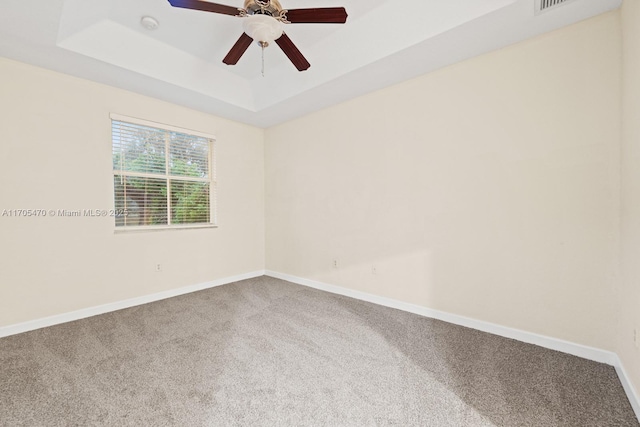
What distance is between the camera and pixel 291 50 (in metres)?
2.22

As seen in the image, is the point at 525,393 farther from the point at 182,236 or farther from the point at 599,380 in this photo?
the point at 182,236

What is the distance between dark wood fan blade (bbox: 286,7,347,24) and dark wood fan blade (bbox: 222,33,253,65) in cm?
42

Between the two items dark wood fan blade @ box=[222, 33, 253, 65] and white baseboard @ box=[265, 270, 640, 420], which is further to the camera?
dark wood fan blade @ box=[222, 33, 253, 65]

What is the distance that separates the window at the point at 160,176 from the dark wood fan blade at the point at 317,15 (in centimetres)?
248

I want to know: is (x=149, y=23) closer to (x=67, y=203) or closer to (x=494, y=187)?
(x=67, y=203)

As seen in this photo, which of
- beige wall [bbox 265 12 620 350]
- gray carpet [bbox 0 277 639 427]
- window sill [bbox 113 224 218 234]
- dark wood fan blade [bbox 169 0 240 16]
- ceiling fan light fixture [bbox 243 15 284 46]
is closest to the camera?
gray carpet [bbox 0 277 639 427]

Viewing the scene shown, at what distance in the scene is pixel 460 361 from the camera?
2.02 m

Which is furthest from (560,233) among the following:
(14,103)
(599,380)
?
(14,103)

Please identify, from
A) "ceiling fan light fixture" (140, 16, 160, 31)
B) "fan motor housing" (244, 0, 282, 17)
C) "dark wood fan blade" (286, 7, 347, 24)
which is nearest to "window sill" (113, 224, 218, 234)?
"ceiling fan light fixture" (140, 16, 160, 31)

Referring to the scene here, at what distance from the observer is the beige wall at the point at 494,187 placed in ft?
6.66

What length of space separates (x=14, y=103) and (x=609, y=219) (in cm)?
515

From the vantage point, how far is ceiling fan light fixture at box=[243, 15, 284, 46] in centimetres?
187

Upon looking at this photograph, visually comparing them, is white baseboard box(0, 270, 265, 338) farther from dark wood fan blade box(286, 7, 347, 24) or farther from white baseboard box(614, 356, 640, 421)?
white baseboard box(614, 356, 640, 421)

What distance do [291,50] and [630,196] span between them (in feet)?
8.46
